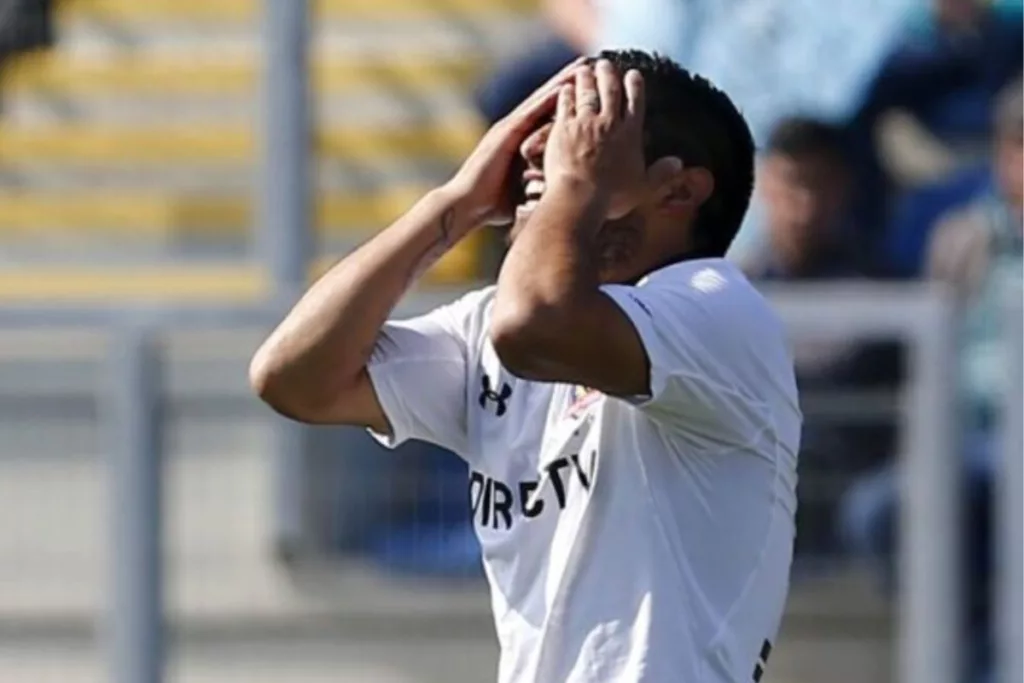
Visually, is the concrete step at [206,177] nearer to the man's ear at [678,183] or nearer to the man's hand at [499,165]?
the man's hand at [499,165]

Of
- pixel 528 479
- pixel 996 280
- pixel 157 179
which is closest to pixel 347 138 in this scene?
pixel 157 179

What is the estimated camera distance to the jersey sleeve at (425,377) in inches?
115

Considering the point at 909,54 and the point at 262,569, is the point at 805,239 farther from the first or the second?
the point at 262,569

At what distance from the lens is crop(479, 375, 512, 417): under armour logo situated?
2809 millimetres

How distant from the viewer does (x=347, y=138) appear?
6645 millimetres

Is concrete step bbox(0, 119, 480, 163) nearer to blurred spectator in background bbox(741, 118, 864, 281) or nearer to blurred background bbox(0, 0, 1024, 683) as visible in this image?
blurred background bbox(0, 0, 1024, 683)

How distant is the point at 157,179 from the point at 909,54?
7.32 ft

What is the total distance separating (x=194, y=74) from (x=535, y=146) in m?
4.34

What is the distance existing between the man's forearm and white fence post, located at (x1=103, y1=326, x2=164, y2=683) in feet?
Answer: 8.57

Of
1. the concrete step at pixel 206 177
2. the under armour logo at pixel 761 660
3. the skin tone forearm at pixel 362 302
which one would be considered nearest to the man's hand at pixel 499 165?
the skin tone forearm at pixel 362 302

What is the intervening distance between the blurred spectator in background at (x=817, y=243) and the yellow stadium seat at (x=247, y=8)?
4.34ft

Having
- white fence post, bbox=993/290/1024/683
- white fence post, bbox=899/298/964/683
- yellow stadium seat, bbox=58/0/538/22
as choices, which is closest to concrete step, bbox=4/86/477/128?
yellow stadium seat, bbox=58/0/538/22

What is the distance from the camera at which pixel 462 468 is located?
5.38 meters

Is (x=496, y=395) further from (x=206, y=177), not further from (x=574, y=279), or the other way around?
(x=206, y=177)
